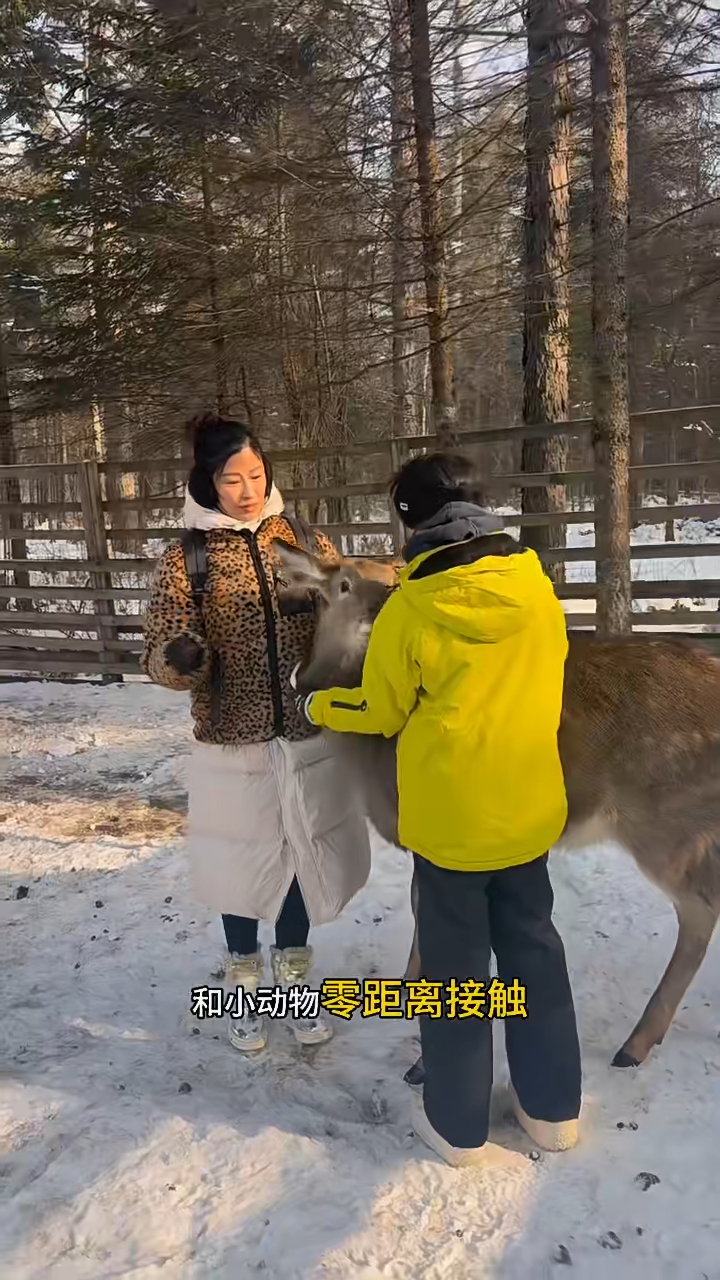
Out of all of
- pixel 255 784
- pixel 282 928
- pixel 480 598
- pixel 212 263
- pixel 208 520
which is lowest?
pixel 282 928

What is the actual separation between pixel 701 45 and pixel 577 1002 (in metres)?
6.67

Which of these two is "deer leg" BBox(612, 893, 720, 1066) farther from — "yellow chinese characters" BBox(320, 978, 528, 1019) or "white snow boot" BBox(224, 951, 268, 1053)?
"white snow boot" BBox(224, 951, 268, 1053)

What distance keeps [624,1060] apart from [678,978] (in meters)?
0.36

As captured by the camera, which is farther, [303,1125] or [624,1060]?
[624,1060]

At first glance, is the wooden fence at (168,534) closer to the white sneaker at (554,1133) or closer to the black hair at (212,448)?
the black hair at (212,448)

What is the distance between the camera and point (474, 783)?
253 centimetres

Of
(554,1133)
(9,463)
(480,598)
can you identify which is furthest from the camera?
(9,463)

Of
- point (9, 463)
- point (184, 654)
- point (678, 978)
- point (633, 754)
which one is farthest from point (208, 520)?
point (9, 463)

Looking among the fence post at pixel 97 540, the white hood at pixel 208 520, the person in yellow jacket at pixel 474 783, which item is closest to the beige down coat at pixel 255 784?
the white hood at pixel 208 520

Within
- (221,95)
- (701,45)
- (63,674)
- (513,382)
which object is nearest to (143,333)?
(221,95)

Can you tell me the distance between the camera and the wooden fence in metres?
7.84

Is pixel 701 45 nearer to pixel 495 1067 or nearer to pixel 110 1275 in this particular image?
pixel 495 1067

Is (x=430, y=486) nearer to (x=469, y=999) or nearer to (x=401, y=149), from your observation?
(x=469, y=999)

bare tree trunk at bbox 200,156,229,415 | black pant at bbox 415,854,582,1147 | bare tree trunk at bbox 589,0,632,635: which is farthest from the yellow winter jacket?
bare tree trunk at bbox 200,156,229,415
